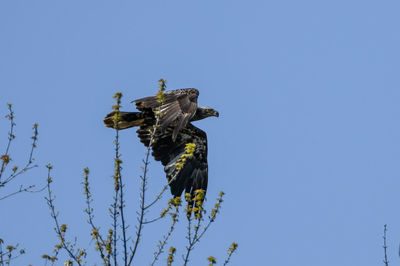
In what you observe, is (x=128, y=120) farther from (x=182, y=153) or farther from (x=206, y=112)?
(x=206, y=112)

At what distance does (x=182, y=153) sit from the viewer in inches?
493

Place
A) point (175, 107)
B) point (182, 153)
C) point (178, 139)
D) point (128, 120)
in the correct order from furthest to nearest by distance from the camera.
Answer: point (178, 139) < point (182, 153) < point (128, 120) < point (175, 107)

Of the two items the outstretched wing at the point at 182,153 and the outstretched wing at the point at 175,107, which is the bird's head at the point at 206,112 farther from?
the outstretched wing at the point at 175,107

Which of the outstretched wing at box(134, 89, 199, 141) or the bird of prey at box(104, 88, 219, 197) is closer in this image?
the outstretched wing at box(134, 89, 199, 141)

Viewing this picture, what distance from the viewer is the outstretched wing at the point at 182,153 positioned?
1219cm

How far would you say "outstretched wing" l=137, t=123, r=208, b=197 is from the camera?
12.2m

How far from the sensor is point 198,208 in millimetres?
7641

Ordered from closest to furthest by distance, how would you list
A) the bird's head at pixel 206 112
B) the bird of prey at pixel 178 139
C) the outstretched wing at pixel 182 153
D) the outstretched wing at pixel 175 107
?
the outstretched wing at pixel 175 107
the bird of prey at pixel 178 139
the outstretched wing at pixel 182 153
the bird's head at pixel 206 112

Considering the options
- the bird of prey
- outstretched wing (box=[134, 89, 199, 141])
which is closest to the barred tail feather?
the bird of prey

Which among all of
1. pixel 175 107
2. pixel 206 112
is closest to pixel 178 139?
pixel 206 112

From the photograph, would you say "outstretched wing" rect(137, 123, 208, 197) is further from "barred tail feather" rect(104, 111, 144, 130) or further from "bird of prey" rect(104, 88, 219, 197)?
"barred tail feather" rect(104, 111, 144, 130)

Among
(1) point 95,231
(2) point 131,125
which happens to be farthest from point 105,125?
(1) point 95,231

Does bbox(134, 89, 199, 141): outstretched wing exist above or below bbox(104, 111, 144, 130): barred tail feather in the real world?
below

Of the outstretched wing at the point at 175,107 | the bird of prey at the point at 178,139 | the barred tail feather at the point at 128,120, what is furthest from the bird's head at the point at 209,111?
the outstretched wing at the point at 175,107
